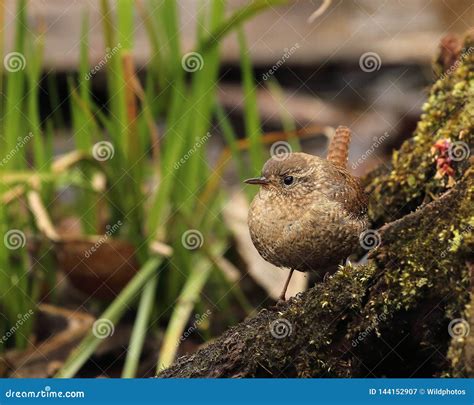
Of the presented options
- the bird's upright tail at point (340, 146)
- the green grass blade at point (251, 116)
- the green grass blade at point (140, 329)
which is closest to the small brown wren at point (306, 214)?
the bird's upright tail at point (340, 146)

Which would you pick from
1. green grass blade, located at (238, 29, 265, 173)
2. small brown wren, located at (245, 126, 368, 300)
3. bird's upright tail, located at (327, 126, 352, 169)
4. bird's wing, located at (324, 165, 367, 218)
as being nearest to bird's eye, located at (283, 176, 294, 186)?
small brown wren, located at (245, 126, 368, 300)

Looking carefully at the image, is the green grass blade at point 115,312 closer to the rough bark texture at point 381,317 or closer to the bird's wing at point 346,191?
the rough bark texture at point 381,317

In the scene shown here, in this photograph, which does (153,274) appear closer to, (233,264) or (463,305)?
(233,264)

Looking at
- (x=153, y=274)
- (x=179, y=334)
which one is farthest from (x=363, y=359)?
(x=153, y=274)

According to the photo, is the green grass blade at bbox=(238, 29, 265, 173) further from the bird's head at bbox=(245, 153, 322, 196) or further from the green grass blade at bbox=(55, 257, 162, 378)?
the bird's head at bbox=(245, 153, 322, 196)

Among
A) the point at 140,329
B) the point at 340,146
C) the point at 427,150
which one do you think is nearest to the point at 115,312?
the point at 140,329

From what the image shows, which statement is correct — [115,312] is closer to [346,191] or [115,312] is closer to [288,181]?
[288,181]
